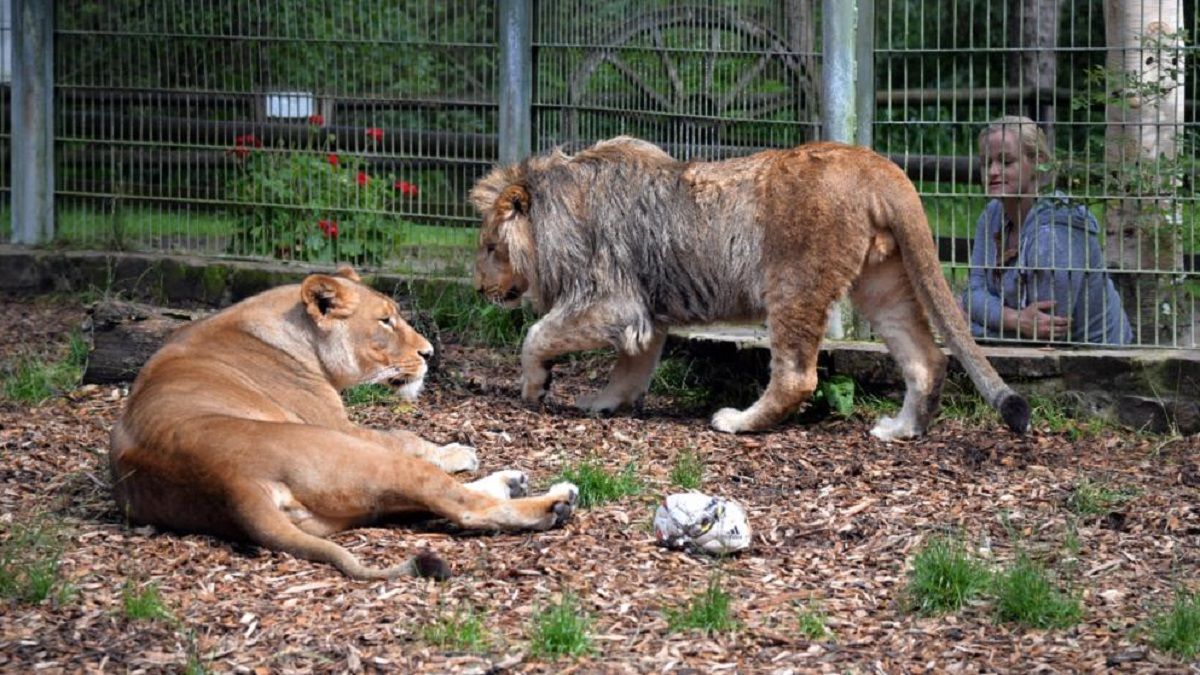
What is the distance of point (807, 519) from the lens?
20.0 ft

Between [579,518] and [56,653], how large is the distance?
1.96m

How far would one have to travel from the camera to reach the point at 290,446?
538 centimetres

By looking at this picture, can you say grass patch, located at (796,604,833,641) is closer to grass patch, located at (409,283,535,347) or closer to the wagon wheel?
the wagon wheel

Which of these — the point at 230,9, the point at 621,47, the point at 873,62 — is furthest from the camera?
the point at 230,9

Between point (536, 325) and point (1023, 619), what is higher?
point (536, 325)

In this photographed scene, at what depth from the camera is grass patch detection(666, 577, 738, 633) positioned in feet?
15.8

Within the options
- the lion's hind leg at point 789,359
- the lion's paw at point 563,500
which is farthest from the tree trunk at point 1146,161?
the lion's paw at point 563,500

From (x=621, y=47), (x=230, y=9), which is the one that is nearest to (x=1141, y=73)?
(x=621, y=47)

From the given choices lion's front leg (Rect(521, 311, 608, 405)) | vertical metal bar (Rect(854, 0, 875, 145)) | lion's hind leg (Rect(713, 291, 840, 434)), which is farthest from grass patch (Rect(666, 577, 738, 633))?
vertical metal bar (Rect(854, 0, 875, 145))

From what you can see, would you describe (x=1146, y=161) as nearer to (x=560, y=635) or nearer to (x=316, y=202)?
(x=560, y=635)

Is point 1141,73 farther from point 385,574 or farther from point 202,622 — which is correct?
point 202,622

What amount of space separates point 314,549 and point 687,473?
1823 millimetres

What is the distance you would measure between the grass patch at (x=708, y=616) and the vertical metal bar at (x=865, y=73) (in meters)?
4.06

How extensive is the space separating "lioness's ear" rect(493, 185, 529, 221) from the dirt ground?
3.51 ft
